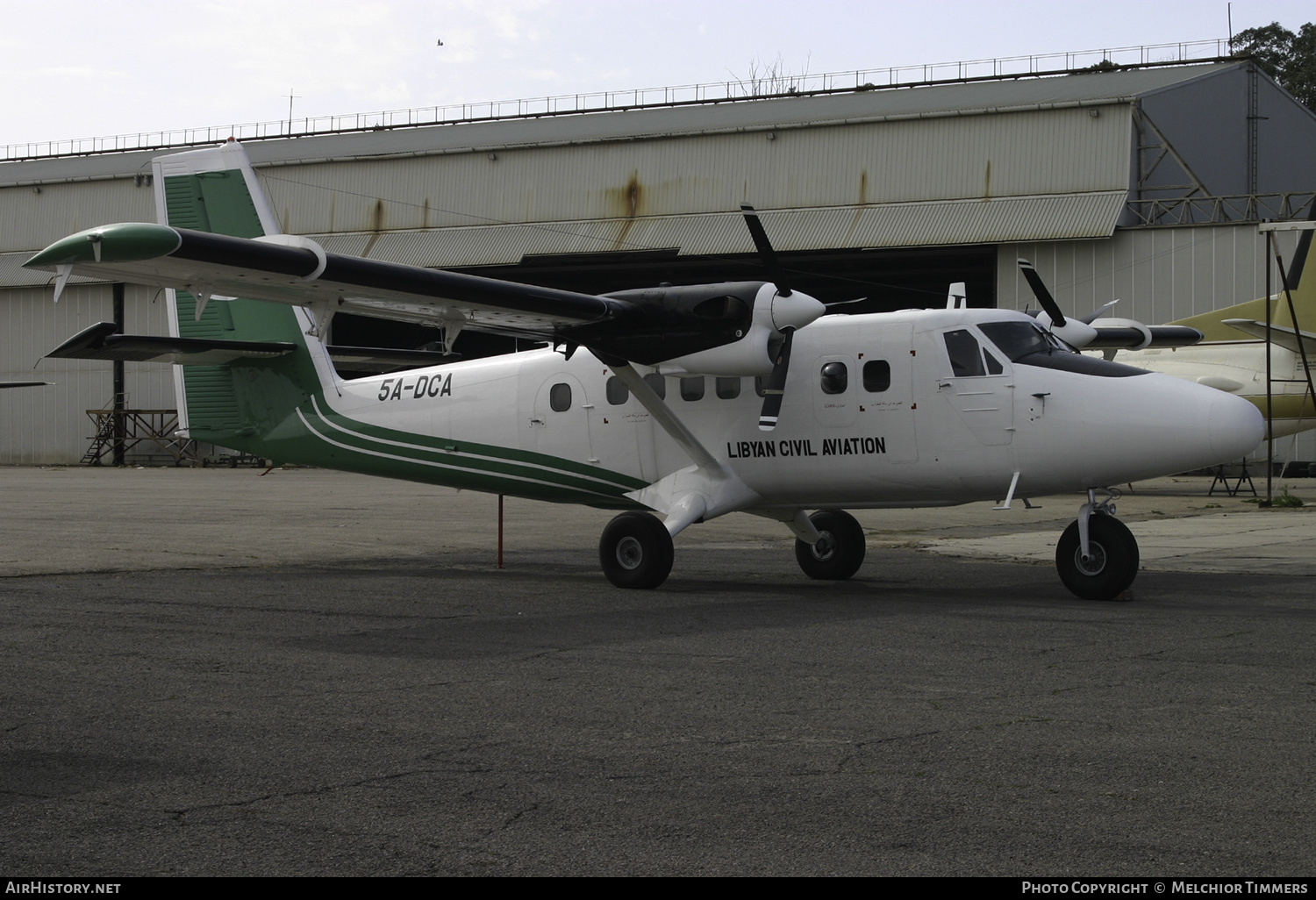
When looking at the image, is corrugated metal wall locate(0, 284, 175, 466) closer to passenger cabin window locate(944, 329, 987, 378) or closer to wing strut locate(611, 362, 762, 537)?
wing strut locate(611, 362, 762, 537)

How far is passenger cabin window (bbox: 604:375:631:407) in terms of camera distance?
14.2m

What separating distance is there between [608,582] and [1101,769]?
339 inches

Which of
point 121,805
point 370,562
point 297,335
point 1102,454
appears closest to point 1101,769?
point 121,805

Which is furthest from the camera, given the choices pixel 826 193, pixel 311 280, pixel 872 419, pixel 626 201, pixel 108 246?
pixel 626 201

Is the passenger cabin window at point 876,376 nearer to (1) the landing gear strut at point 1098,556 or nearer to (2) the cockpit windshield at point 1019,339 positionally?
(2) the cockpit windshield at point 1019,339

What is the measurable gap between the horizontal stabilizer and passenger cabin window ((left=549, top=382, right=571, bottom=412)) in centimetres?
375

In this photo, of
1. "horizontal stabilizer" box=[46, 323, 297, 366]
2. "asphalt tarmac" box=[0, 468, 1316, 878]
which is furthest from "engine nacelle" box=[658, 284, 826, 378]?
"horizontal stabilizer" box=[46, 323, 297, 366]

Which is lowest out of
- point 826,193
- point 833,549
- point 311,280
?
point 833,549

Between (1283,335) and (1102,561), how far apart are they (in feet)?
70.0

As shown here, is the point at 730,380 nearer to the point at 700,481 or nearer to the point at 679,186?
the point at 700,481

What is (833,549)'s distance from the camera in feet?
46.8

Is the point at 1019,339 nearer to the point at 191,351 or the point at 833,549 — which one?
the point at 833,549

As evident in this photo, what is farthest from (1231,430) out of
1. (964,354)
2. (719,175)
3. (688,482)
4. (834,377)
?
(719,175)

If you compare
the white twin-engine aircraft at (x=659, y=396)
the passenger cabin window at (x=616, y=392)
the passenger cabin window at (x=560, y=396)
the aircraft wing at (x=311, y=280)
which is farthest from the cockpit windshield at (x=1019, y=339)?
the passenger cabin window at (x=560, y=396)
